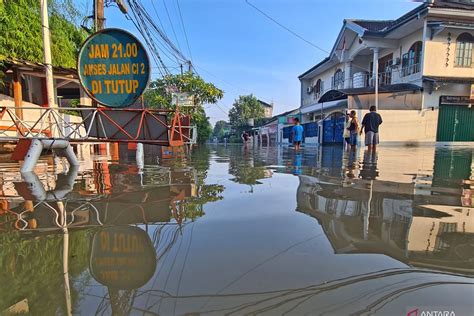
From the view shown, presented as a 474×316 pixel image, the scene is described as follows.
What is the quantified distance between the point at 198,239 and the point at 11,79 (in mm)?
13947

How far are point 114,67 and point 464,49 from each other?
21.2 metres

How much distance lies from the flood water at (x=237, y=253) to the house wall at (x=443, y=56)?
56.2ft

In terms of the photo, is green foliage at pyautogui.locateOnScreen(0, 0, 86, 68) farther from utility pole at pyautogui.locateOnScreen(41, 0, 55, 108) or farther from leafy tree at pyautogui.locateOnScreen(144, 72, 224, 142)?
leafy tree at pyautogui.locateOnScreen(144, 72, 224, 142)

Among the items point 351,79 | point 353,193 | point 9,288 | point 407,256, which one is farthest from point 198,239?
point 351,79

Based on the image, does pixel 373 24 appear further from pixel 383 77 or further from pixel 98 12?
pixel 98 12

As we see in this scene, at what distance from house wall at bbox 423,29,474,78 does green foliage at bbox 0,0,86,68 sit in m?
20.1

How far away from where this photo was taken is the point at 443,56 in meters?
17.6

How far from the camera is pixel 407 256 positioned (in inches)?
80.7

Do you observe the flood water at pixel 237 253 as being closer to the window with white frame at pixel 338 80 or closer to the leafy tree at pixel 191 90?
the leafy tree at pixel 191 90

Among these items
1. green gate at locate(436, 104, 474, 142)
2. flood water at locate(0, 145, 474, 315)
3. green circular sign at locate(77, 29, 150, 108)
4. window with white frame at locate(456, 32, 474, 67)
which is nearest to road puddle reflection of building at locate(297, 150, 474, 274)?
flood water at locate(0, 145, 474, 315)

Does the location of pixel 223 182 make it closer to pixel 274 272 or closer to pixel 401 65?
pixel 274 272

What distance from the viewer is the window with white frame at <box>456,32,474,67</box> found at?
695 inches

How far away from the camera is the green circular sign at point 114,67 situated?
559 centimetres

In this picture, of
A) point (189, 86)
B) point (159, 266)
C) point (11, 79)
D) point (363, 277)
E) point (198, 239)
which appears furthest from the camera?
point (189, 86)
